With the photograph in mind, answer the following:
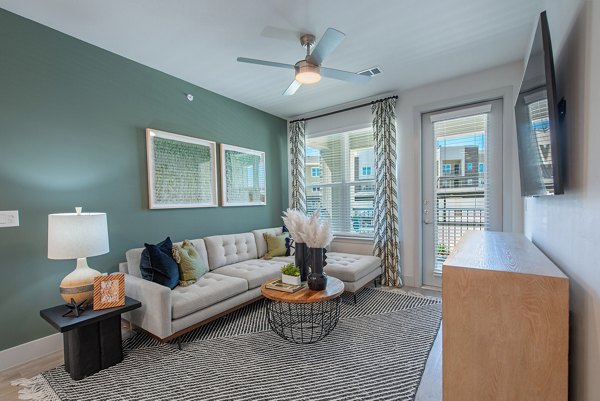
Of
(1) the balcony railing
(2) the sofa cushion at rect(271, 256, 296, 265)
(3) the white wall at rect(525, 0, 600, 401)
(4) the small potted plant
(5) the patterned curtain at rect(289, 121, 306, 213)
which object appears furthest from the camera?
(5) the patterned curtain at rect(289, 121, 306, 213)

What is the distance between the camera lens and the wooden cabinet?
1.04 meters

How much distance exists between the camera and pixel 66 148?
2.47 meters

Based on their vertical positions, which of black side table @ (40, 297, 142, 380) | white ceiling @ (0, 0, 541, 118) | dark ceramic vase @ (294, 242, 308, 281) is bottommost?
black side table @ (40, 297, 142, 380)

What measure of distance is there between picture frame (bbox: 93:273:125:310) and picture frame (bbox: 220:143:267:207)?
184 cm

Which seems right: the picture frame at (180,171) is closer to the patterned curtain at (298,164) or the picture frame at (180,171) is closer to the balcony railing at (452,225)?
the patterned curtain at (298,164)

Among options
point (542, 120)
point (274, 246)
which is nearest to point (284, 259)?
point (274, 246)

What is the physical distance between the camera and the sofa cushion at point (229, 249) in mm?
3344

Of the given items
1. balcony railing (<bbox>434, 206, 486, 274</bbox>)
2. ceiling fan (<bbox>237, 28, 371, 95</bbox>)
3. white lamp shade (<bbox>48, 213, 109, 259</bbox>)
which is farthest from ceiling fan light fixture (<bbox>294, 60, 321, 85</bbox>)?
balcony railing (<bbox>434, 206, 486, 274</bbox>)

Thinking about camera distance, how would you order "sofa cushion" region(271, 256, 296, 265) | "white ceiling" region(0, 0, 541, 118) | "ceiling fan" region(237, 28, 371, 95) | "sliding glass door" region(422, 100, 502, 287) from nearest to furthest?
"ceiling fan" region(237, 28, 371, 95)
"white ceiling" region(0, 0, 541, 118)
"sliding glass door" region(422, 100, 502, 287)
"sofa cushion" region(271, 256, 296, 265)

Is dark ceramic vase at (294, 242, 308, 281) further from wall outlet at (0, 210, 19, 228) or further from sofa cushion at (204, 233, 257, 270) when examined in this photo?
wall outlet at (0, 210, 19, 228)

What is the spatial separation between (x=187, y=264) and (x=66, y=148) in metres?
1.53

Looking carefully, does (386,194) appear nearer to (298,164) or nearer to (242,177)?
(298,164)

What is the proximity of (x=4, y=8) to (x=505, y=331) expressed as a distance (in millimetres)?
3919

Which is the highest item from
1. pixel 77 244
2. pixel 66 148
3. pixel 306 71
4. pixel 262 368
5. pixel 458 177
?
pixel 306 71
